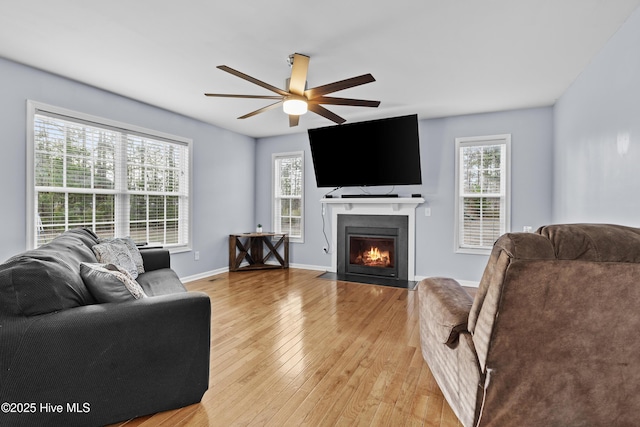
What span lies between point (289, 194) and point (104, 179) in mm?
2982

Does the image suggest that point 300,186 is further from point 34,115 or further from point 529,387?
point 529,387

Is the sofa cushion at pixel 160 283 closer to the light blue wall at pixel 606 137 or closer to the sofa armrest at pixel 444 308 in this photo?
the sofa armrest at pixel 444 308

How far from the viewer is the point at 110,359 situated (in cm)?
153

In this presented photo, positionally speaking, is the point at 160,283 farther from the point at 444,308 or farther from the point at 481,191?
the point at 481,191

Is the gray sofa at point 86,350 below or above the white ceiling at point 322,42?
below

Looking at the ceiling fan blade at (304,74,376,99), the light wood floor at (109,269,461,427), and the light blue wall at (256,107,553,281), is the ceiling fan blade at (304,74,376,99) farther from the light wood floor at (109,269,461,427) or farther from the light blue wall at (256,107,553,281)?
the light blue wall at (256,107,553,281)

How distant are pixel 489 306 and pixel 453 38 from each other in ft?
7.52

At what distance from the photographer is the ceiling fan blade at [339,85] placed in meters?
2.43

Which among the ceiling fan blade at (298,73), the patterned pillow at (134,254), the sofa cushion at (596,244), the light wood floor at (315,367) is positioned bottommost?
the light wood floor at (315,367)

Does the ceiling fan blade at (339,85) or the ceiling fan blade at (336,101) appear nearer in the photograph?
the ceiling fan blade at (339,85)

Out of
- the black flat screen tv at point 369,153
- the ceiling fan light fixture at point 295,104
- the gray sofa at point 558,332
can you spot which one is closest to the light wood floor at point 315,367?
the gray sofa at point 558,332

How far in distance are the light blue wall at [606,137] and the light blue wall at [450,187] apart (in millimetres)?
563

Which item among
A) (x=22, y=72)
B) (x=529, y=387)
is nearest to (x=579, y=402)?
(x=529, y=387)

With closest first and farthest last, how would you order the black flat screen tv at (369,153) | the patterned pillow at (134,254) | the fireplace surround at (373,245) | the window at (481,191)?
the patterned pillow at (134,254), the black flat screen tv at (369,153), the window at (481,191), the fireplace surround at (373,245)
